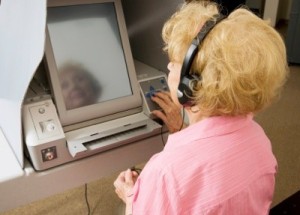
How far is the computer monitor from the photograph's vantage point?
1.03m

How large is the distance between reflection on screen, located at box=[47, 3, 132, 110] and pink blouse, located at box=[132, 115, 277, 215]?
0.46 meters

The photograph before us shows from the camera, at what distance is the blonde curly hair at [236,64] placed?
0.62 meters

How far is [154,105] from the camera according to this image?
1.18 m

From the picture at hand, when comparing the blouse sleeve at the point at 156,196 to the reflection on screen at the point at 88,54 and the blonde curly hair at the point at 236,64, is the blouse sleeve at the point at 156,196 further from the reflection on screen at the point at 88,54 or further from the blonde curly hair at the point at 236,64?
the reflection on screen at the point at 88,54

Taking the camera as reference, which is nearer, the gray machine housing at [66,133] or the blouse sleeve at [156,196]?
the blouse sleeve at [156,196]

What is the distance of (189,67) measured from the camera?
667 mm

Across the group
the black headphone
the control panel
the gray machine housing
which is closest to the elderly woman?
the black headphone

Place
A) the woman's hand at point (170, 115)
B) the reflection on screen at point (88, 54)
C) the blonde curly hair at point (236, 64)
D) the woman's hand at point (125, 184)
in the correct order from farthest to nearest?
the woman's hand at point (170, 115), the reflection on screen at point (88, 54), the woman's hand at point (125, 184), the blonde curly hair at point (236, 64)

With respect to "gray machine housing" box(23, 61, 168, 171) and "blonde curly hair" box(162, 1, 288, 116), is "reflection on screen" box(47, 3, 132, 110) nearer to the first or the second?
"gray machine housing" box(23, 61, 168, 171)

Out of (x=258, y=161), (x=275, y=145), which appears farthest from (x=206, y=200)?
(x=275, y=145)

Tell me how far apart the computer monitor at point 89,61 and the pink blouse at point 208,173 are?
0.45 m

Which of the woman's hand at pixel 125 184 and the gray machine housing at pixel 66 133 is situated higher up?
the gray machine housing at pixel 66 133

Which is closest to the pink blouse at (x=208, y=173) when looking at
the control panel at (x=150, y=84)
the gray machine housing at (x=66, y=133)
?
the gray machine housing at (x=66, y=133)

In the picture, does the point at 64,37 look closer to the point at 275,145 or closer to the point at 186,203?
the point at 186,203
